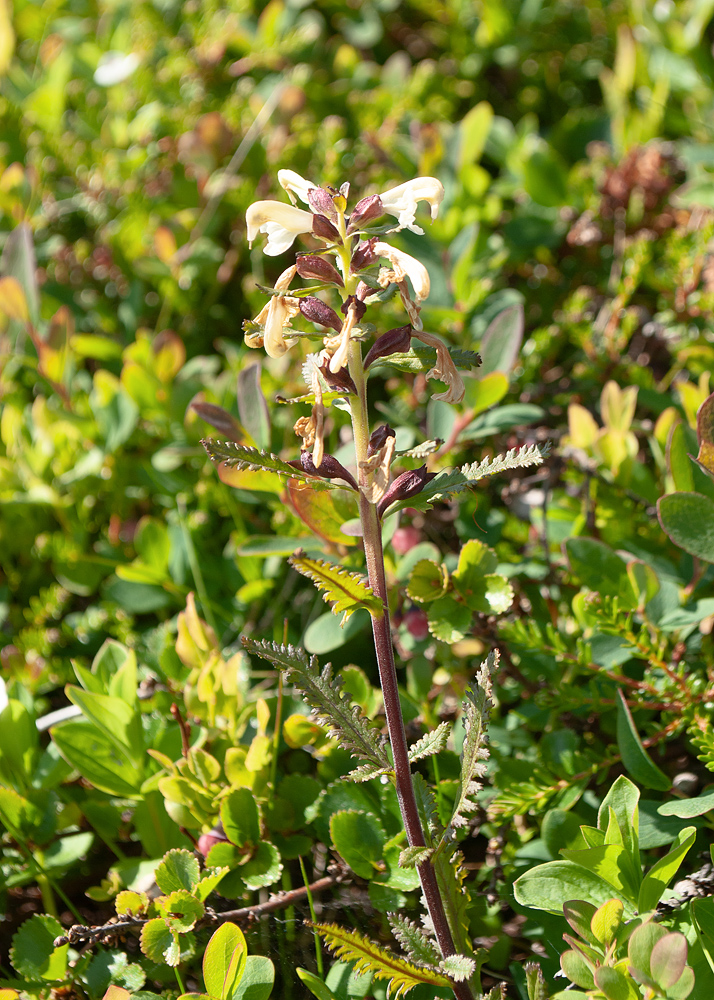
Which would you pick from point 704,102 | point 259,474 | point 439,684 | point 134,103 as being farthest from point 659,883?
point 134,103

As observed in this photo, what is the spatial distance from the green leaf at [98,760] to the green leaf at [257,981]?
40 centimetres

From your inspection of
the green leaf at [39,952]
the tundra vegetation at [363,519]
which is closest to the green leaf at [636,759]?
the tundra vegetation at [363,519]

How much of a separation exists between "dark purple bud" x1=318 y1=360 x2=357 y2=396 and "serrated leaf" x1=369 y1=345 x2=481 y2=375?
41 millimetres

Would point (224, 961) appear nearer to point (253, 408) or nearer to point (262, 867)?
point (262, 867)

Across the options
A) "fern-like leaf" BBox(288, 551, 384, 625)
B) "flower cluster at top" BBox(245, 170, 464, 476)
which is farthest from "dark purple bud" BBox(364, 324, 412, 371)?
"fern-like leaf" BBox(288, 551, 384, 625)

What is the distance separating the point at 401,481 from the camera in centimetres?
101

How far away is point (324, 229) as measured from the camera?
3.27ft

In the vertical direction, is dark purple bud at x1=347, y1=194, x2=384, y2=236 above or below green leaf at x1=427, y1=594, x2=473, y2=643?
above

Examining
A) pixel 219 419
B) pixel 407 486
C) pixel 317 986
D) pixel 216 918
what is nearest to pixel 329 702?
pixel 407 486

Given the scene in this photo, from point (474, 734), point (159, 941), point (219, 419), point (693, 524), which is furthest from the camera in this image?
point (219, 419)

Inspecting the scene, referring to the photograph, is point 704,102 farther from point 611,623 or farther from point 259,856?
point 259,856

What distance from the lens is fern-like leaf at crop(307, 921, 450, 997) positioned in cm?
100

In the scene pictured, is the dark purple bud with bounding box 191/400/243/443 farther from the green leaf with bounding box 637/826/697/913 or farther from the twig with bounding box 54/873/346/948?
the green leaf with bounding box 637/826/697/913

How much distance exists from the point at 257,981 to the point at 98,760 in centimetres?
48
